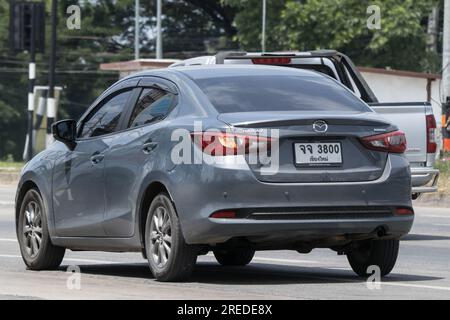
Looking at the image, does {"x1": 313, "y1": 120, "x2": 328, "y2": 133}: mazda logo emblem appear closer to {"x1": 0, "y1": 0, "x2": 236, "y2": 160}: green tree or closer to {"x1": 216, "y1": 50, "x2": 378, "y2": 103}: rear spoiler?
{"x1": 216, "y1": 50, "x2": 378, "y2": 103}: rear spoiler

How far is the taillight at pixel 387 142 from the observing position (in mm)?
9984

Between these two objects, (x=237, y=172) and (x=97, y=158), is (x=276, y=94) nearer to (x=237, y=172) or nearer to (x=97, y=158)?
(x=237, y=172)

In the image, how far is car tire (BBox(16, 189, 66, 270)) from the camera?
38.1ft

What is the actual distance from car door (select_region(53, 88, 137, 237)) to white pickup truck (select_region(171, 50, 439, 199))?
461 cm

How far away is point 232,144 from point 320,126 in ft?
2.10

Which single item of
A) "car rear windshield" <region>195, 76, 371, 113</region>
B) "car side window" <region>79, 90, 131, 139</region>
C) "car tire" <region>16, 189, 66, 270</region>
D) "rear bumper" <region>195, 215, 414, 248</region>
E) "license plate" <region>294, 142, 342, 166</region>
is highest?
"car rear windshield" <region>195, 76, 371, 113</region>

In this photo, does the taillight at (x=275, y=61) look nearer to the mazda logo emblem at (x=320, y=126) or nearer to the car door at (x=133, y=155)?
the car door at (x=133, y=155)

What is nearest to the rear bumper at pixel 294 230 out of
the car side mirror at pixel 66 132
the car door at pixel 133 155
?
the car door at pixel 133 155

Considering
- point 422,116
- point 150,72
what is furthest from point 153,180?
point 422,116

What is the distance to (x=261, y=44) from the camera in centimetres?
5731

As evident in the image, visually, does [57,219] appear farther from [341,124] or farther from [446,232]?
[446,232]

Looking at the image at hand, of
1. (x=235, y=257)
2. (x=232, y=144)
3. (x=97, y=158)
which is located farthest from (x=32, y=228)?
(x=232, y=144)

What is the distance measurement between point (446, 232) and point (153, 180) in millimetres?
7474

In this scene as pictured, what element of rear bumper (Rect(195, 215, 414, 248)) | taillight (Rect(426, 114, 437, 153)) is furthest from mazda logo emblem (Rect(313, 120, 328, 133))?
taillight (Rect(426, 114, 437, 153))
